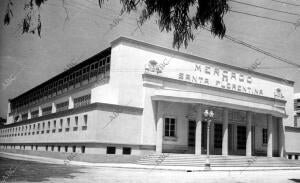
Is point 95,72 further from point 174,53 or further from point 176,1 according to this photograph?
point 176,1

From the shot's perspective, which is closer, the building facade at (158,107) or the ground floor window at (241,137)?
the building facade at (158,107)

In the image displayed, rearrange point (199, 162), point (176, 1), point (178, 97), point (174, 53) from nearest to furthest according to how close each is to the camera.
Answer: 1. point (176, 1)
2. point (199, 162)
3. point (178, 97)
4. point (174, 53)

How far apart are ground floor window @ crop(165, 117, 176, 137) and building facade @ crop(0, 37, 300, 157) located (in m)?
0.10

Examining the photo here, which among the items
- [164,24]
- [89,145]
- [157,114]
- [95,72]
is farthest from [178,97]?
[164,24]

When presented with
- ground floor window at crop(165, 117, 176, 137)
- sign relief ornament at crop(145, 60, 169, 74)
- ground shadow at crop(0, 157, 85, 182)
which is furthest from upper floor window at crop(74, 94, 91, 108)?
ground shadow at crop(0, 157, 85, 182)

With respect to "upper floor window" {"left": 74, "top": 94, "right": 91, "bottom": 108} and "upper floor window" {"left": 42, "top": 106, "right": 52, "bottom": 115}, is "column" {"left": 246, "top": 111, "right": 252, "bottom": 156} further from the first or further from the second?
"upper floor window" {"left": 42, "top": 106, "right": 52, "bottom": 115}

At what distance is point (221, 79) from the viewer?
40969mm

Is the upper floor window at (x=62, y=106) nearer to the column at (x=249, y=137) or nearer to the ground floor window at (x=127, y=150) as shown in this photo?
the ground floor window at (x=127, y=150)

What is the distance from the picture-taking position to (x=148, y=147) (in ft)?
107

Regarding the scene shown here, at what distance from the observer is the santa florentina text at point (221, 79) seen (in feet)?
126

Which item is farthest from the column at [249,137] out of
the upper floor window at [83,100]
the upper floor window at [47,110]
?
the upper floor window at [47,110]

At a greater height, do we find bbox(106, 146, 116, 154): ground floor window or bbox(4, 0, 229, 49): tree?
bbox(4, 0, 229, 49): tree

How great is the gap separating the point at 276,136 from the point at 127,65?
21736mm

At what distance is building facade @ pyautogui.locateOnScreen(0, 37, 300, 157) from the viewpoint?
103ft
